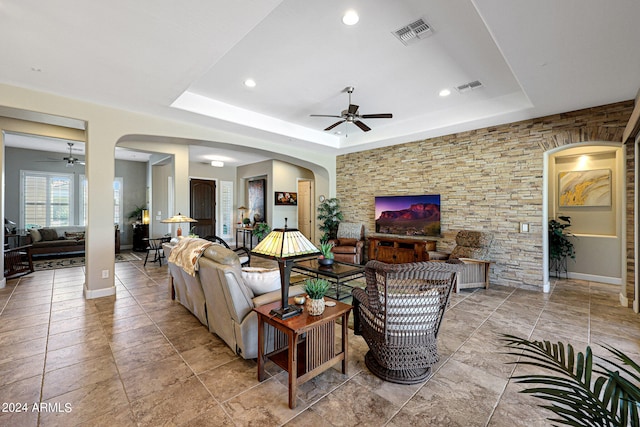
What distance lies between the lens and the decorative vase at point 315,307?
2.13 m

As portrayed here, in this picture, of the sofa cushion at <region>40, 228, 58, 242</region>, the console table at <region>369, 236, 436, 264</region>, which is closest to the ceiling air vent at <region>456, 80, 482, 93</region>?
the console table at <region>369, 236, 436, 264</region>

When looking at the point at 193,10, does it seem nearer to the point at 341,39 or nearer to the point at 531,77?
the point at 341,39

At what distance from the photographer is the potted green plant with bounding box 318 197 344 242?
24.6 ft

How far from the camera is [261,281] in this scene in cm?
262

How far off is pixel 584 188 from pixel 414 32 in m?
5.09

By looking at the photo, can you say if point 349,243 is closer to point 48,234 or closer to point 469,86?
point 469,86

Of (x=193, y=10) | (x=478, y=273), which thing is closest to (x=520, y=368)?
(x=478, y=273)

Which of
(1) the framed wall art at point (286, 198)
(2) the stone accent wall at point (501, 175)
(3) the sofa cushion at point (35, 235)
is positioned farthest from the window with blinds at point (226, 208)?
(2) the stone accent wall at point (501, 175)

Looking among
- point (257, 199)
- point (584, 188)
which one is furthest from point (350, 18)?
point (257, 199)

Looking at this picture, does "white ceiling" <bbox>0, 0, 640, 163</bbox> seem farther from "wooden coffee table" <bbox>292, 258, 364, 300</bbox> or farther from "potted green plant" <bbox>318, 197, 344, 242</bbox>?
"potted green plant" <bbox>318, 197, 344, 242</bbox>

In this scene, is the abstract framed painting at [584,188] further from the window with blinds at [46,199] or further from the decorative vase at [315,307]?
the window with blinds at [46,199]

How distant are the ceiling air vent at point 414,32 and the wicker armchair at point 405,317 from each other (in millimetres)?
2274

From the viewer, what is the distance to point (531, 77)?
128 inches

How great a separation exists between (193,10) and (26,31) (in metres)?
1.60
